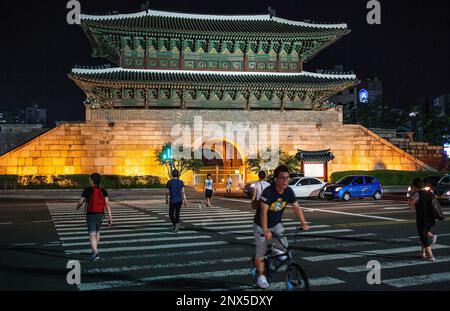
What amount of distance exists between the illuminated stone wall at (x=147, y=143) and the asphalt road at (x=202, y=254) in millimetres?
18131

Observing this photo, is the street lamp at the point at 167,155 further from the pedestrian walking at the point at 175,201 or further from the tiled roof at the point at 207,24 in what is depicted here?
the pedestrian walking at the point at 175,201

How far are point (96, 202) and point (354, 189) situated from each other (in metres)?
19.0

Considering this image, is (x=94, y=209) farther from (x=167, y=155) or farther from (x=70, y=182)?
(x=167, y=155)

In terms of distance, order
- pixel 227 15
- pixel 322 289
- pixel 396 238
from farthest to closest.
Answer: pixel 227 15 → pixel 396 238 → pixel 322 289

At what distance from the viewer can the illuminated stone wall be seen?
33.2m

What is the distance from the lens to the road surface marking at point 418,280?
687cm

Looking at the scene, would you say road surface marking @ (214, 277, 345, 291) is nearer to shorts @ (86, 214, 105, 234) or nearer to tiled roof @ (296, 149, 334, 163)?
shorts @ (86, 214, 105, 234)

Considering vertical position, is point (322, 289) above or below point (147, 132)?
below

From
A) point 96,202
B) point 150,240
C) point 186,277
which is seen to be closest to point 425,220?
point 186,277

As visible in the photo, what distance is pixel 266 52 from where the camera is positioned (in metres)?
39.6

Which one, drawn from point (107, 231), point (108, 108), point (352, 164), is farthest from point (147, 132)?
point (107, 231)

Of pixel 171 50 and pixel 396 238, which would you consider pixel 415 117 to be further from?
pixel 396 238

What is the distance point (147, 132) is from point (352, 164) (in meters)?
17.4

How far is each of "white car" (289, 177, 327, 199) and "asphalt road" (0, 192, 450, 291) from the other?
1052cm
